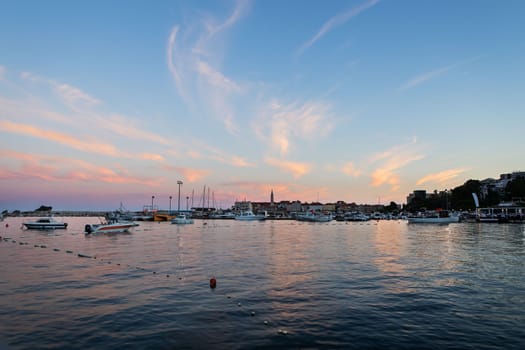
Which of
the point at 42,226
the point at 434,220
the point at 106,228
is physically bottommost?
the point at 106,228

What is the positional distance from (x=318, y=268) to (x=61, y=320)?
17.8 m

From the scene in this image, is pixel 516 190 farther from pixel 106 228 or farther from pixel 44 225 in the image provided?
pixel 44 225

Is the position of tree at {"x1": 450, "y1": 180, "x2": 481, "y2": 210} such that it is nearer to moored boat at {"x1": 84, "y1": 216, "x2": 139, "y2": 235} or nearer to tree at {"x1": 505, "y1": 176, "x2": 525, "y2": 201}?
tree at {"x1": 505, "y1": 176, "x2": 525, "y2": 201}

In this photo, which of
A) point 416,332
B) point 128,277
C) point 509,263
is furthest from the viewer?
point 509,263

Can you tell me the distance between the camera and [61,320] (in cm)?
1424

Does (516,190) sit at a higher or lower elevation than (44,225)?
higher

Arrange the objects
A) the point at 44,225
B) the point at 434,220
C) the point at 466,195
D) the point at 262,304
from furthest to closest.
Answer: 1. the point at 466,195
2. the point at 434,220
3. the point at 44,225
4. the point at 262,304

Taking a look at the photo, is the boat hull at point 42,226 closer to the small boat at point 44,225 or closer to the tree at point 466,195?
the small boat at point 44,225

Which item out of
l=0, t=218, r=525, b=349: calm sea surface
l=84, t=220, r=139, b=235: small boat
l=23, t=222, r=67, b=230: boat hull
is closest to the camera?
l=0, t=218, r=525, b=349: calm sea surface

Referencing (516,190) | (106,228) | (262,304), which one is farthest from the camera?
(516,190)

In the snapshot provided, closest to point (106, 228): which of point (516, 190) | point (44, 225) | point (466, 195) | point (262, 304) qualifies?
point (44, 225)

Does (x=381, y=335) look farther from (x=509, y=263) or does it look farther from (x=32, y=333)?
(x=509, y=263)

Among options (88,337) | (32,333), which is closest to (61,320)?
(32,333)

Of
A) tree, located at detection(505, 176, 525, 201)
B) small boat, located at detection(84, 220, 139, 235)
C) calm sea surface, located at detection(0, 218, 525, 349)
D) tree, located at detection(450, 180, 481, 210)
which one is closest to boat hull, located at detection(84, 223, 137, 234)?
small boat, located at detection(84, 220, 139, 235)
